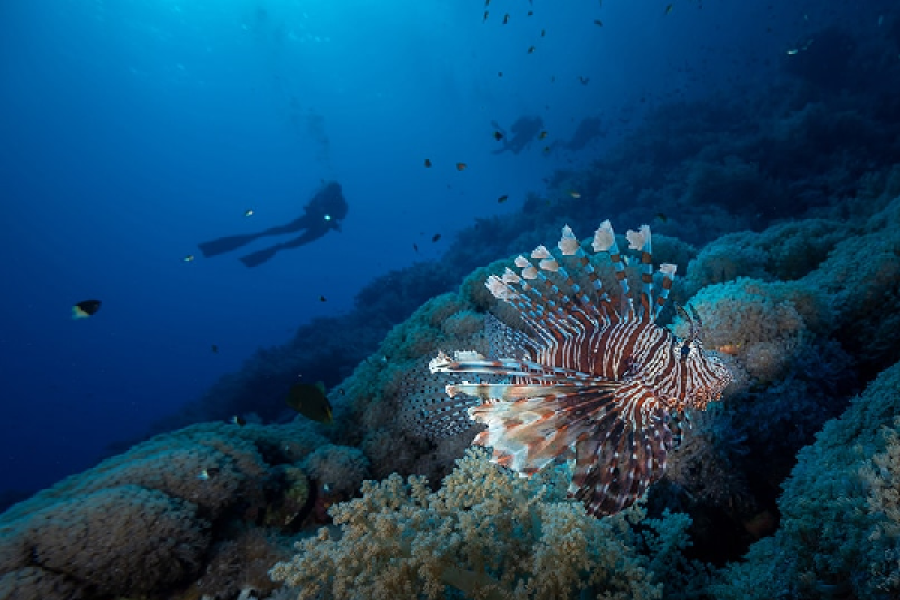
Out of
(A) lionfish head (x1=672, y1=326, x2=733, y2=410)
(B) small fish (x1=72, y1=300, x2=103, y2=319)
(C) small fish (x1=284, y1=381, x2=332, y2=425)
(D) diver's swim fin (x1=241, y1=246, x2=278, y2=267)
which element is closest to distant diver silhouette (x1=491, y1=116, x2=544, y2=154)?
(D) diver's swim fin (x1=241, y1=246, x2=278, y2=267)

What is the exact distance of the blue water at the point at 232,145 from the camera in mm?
47103

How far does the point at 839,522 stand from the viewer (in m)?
1.80

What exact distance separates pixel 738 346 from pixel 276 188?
100946 mm

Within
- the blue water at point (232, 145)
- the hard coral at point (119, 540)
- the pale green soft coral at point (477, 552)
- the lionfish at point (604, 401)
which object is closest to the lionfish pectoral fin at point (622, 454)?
the lionfish at point (604, 401)

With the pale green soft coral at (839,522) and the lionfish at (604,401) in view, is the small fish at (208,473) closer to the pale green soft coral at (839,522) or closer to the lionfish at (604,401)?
the lionfish at (604,401)

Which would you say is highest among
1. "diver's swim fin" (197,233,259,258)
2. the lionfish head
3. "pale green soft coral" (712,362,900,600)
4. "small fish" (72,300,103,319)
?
"diver's swim fin" (197,233,259,258)

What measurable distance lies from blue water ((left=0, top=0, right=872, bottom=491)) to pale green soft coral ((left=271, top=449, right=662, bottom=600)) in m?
33.8

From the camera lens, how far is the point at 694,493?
3066 millimetres

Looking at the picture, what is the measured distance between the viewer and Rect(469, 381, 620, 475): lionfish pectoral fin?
2.13 meters

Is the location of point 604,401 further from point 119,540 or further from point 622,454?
point 119,540

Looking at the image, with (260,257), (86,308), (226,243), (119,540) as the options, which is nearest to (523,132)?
(260,257)

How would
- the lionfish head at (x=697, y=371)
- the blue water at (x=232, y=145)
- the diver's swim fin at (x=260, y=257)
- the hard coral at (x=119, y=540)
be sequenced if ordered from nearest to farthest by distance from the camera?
the lionfish head at (x=697, y=371)
the hard coral at (x=119, y=540)
the diver's swim fin at (x=260, y=257)
the blue water at (x=232, y=145)

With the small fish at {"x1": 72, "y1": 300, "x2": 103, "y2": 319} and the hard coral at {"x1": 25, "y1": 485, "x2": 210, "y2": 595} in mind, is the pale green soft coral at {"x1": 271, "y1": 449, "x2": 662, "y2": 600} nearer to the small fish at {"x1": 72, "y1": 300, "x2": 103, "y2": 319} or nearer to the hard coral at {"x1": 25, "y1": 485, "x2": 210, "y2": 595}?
the hard coral at {"x1": 25, "y1": 485, "x2": 210, "y2": 595}

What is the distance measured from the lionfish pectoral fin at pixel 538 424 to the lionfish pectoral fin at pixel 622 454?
0.30 feet
